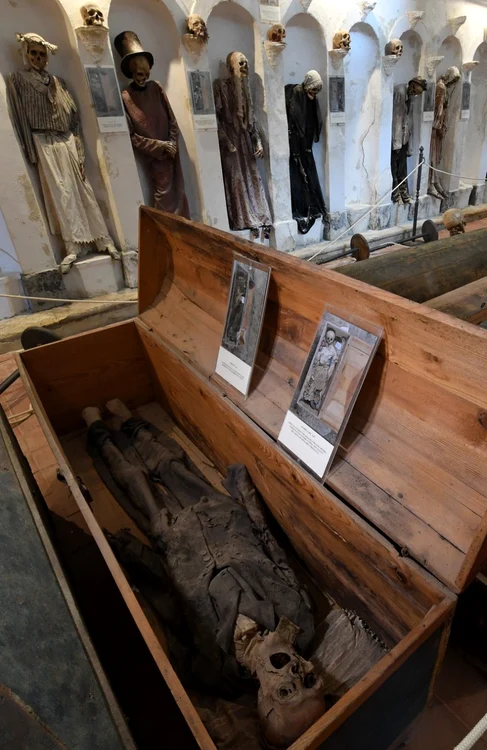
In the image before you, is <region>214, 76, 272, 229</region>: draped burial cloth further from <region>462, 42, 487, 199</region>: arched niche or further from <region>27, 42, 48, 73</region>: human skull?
<region>462, 42, 487, 199</region>: arched niche

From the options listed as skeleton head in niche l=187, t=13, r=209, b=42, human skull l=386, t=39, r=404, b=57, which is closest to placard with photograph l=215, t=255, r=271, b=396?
skeleton head in niche l=187, t=13, r=209, b=42

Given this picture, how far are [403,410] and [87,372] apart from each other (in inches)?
79.2

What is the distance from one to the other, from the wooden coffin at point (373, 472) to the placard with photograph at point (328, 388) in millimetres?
Answer: 48

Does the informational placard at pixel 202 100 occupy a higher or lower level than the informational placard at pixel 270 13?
lower

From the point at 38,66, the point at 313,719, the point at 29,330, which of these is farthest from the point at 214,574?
the point at 38,66

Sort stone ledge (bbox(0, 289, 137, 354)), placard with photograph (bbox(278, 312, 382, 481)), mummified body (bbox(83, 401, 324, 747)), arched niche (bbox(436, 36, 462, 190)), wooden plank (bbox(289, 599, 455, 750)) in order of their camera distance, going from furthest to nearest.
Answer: arched niche (bbox(436, 36, 462, 190))
stone ledge (bbox(0, 289, 137, 354))
placard with photograph (bbox(278, 312, 382, 481))
mummified body (bbox(83, 401, 324, 747))
wooden plank (bbox(289, 599, 455, 750))

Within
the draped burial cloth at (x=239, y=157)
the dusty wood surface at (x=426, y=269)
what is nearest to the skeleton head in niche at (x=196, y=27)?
the draped burial cloth at (x=239, y=157)

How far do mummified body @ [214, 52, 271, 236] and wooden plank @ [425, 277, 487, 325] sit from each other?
425 centimetres

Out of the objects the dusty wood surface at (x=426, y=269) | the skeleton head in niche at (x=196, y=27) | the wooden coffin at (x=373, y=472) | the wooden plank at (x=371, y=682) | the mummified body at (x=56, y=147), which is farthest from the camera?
the skeleton head in niche at (x=196, y=27)

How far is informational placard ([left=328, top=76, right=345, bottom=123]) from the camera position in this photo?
6027 mm

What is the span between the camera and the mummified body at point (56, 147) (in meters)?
4.01

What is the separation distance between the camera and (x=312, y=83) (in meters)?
5.73

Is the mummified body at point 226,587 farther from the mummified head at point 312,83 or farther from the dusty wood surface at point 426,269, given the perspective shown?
the mummified head at point 312,83

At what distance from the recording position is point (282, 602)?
1.43m
